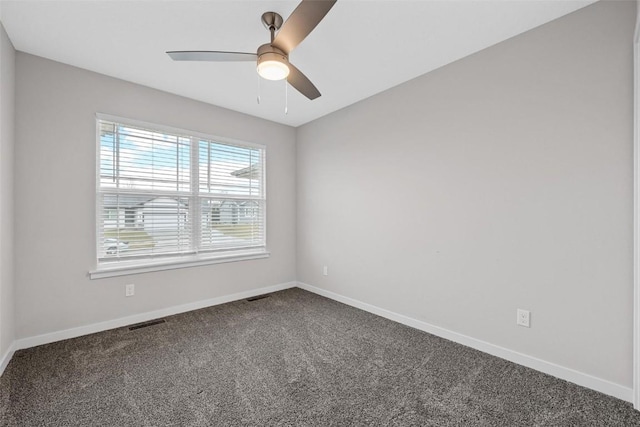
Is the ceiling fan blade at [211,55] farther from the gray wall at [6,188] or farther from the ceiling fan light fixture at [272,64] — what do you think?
the gray wall at [6,188]

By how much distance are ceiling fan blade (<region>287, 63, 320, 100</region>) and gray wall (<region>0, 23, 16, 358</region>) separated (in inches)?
82.5

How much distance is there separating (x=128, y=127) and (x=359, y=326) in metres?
3.18

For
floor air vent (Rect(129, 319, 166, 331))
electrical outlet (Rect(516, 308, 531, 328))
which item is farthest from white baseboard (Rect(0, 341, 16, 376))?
electrical outlet (Rect(516, 308, 531, 328))

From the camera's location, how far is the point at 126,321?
296 centimetres

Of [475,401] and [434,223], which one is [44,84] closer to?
[434,223]

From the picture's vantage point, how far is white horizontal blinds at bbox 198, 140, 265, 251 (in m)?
3.59

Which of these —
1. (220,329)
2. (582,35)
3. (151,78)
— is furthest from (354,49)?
(220,329)

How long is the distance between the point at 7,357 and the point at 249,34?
3109 millimetres

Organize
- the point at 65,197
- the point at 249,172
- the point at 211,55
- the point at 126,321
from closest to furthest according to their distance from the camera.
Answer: the point at 211,55
the point at 65,197
the point at 126,321
the point at 249,172

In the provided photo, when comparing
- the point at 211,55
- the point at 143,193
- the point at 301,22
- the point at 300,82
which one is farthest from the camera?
the point at 143,193

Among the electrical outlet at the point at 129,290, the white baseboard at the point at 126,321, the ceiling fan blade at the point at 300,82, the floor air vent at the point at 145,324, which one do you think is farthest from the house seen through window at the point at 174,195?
the ceiling fan blade at the point at 300,82

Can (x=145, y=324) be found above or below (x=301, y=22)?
below

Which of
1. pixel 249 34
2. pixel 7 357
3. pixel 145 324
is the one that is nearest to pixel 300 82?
pixel 249 34

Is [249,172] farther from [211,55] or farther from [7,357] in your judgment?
[7,357]
